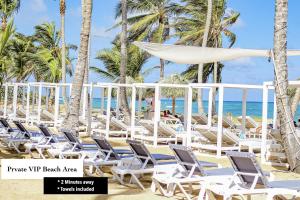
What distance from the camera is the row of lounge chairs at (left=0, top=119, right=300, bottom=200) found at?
6370mm

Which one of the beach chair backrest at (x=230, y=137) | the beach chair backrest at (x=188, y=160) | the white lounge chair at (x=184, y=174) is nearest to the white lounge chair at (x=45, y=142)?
the white lounge chair at (x=184, y=174)

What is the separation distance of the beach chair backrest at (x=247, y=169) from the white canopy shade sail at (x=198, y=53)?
11.5ft

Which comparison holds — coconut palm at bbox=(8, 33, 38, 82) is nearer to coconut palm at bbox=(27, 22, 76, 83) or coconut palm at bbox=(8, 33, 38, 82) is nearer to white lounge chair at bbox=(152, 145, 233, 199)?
coconut palm at bbox=(27, 22, 76, 83)

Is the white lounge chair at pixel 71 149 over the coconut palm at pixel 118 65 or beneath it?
beneath

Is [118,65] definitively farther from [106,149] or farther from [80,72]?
[106,149]

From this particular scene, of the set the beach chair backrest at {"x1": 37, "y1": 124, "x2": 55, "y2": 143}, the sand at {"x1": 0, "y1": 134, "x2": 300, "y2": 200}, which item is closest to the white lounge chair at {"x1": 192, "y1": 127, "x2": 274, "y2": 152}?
the beach chair backrest at {"x1": 37, "y1": 124, "x2": 55, "y2": 143}

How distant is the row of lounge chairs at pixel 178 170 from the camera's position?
251 inches

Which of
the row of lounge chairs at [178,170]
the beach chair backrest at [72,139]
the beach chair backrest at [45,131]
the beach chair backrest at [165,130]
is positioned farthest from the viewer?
the beach chair backrest at [165,130]

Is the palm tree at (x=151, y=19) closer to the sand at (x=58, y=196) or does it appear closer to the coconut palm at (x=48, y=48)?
the coconut palm at (x=48, y=48)

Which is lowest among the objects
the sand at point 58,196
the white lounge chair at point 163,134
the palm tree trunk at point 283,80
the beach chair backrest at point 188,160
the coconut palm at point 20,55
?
the sand at point 58,196

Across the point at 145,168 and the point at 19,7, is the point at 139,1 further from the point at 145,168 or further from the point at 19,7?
the point at 145,168

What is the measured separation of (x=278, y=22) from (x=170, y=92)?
18.3 m

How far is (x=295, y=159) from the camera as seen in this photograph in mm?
10195

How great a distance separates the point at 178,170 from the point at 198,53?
3.06m
